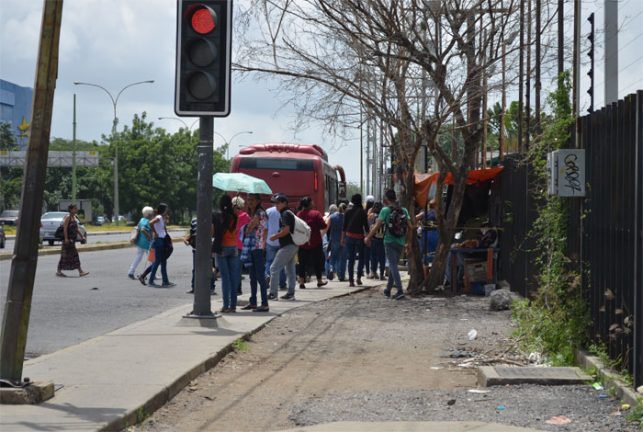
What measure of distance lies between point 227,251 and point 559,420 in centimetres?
830

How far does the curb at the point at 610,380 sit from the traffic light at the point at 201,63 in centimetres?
519

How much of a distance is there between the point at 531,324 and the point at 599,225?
8.20 ft

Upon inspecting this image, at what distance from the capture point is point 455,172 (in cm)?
1869

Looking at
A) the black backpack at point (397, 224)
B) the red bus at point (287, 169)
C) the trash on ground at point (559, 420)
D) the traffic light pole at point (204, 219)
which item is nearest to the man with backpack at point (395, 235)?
A: the black backpack at point (397, 224)

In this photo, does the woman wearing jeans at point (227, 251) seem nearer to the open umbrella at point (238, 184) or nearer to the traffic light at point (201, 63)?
the traffic light at point (201, 63)

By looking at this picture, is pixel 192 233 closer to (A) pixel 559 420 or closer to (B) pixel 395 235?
(B) pixel 395 235

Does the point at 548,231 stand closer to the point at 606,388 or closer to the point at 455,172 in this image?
the point at 606,388

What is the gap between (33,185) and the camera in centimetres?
761

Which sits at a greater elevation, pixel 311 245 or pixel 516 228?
pixel 516 228

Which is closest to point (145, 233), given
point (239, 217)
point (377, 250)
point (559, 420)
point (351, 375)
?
point (377, 250)

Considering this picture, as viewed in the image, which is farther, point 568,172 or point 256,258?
point 256,258

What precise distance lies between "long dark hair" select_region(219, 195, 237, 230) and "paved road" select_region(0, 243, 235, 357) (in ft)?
5.99

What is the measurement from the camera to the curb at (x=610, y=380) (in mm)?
7422

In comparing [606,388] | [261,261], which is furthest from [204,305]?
[606,388]
